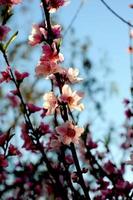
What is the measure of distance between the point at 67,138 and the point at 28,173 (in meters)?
2.32

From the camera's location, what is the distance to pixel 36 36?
8.38 feet

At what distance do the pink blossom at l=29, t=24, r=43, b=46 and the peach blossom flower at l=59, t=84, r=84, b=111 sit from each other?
1.16ft

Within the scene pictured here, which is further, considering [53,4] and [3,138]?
[3,138]

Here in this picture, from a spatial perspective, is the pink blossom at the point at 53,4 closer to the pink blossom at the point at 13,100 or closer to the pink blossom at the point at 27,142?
the pink blossom at the point at 27,142

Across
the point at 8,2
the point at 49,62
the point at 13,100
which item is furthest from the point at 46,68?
the point at 13,100

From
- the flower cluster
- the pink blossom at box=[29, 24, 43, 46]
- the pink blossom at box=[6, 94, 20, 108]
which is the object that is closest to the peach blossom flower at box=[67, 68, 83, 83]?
the flower cluster

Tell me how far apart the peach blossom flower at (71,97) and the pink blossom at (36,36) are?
1.16 feet

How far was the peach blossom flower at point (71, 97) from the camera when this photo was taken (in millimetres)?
2432

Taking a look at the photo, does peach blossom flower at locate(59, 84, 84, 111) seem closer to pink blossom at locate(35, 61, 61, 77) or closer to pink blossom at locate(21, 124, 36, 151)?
pink blossom at locate(35, 61, 61, 77)

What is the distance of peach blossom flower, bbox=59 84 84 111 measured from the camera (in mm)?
2432

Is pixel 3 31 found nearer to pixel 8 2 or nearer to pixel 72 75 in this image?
pixel 8 2

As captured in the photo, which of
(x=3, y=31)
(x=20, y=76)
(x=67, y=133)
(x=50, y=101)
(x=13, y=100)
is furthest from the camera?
(x=13, y=100)

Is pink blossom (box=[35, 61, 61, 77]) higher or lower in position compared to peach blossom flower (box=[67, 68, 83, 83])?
higher

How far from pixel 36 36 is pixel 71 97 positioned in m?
0.45
